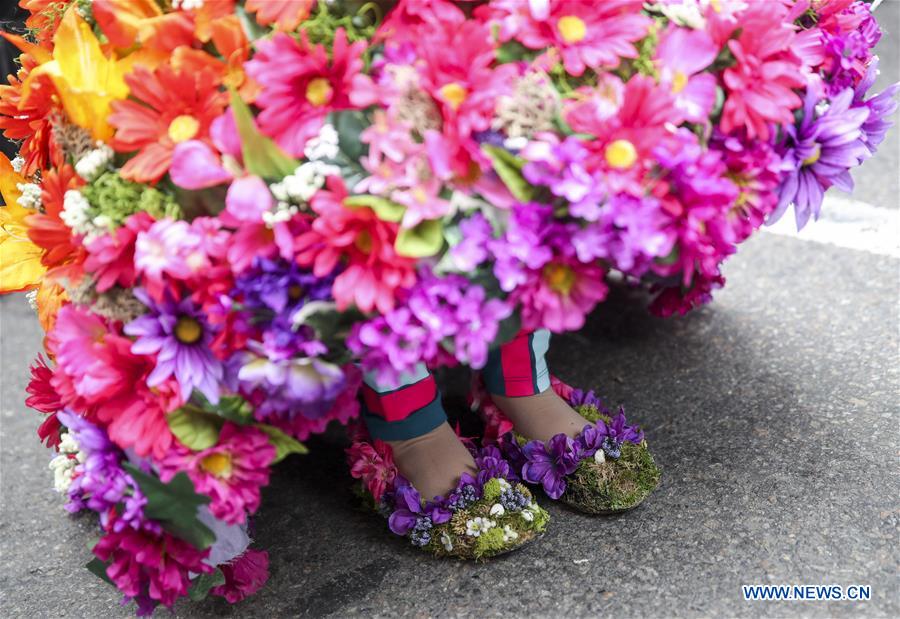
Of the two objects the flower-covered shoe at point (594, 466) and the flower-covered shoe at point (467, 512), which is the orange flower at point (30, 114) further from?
the flower-covered shoe at point (594, 466)

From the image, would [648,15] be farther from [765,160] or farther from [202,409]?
[202,409]

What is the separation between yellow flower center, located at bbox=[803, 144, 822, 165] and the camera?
100 centimetres

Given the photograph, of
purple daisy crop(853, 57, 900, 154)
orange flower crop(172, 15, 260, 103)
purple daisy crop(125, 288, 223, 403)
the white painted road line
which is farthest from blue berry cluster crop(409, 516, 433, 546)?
the white painted road line

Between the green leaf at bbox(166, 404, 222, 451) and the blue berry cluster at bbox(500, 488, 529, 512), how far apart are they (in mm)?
389

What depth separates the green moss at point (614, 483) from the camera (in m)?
1.18

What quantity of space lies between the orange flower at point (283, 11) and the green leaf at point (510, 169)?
0.24 meters

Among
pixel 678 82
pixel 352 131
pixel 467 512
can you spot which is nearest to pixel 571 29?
pixel 678 82

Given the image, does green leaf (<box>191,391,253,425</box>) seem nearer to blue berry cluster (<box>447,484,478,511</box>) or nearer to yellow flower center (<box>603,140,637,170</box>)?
blue berry cluster (<box>447,484,478,511</box>)

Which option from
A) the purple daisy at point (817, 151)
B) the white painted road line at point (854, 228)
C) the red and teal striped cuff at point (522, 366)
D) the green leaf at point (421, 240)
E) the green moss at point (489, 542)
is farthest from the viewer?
the white painted road line at point (854, 228)

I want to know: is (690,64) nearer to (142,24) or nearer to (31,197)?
(142,24)

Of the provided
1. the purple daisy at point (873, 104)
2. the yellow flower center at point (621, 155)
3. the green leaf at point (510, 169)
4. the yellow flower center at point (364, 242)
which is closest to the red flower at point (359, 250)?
the yellow flower center at point (364, 242)

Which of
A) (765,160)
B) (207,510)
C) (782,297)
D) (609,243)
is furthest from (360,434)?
(782,297)

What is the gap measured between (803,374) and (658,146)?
71cm

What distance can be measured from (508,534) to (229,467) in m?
0.37
